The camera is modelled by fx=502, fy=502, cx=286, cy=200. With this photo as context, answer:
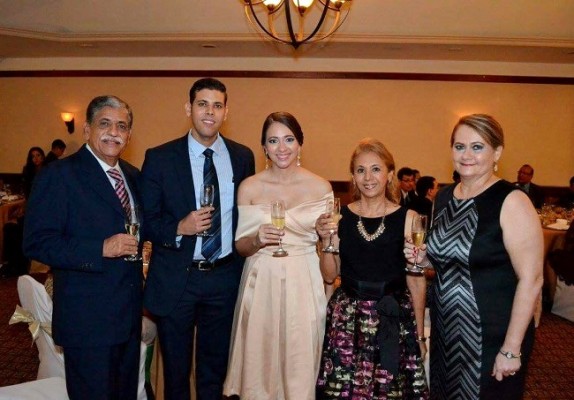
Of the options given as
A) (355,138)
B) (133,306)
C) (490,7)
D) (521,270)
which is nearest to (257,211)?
(133,306)

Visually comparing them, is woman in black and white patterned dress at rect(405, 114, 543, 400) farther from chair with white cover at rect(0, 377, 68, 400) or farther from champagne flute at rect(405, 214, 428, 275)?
chair with white cover at rect(0, 377, 68, 400)

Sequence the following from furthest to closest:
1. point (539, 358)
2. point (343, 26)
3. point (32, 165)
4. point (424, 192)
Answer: point (32, 165) < point (343, 26) < point (424, 192) < point (539, 358)

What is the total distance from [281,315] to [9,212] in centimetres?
607

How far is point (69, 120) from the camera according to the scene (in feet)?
31.3

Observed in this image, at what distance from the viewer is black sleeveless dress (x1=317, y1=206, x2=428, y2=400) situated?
241 centimetres

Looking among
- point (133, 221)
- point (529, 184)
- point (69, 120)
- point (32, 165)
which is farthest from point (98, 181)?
point (69, 120)

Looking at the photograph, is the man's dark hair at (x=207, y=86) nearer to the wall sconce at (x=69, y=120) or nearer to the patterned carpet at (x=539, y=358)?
the patterned carpet at (x=539, y=358)

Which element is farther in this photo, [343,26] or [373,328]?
[343,26]

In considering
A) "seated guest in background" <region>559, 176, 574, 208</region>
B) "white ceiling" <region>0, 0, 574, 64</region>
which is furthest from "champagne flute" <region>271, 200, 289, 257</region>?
"seated guest in background" <region>559, 176, 574, 208</region>

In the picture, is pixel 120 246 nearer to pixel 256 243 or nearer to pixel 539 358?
pixel 256 243

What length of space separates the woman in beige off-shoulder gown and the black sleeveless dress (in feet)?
0.43

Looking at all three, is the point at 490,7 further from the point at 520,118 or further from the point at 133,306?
the point at 133,306

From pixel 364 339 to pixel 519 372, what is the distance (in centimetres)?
69

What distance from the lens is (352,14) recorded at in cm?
702
